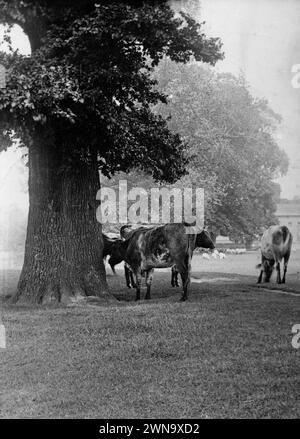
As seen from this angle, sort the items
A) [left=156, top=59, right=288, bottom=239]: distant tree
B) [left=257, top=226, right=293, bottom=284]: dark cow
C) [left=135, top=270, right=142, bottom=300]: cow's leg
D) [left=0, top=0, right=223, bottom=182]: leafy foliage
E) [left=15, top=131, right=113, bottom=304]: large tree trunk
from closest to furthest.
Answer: [left=0, top=0, right=223, bottom=182]: leafy foliage < [left=15, top=131, right=113, bottom=304]: large tree trunk < [left=135, top=270, right=142, bottom=300]: cow's leg < [left=257, top=226, right=293, bottom=284]: dark cow < [left=156, top=59, right=288, bottom=239]: distant tree

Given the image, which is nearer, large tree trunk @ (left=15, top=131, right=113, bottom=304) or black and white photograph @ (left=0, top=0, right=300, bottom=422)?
black and white photograph @ (left=0, top=0, right=300, bottom=422)

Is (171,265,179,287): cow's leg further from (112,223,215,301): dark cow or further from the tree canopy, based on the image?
the tree canopy

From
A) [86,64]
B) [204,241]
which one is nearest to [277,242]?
[204,241]

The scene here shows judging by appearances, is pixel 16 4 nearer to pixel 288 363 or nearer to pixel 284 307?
pixel 284 307

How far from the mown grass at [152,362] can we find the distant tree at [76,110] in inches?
81.7

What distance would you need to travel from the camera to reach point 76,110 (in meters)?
13.3

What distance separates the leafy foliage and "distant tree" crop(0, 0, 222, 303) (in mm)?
24

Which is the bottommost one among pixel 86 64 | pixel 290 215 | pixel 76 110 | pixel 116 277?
pixel 116 277

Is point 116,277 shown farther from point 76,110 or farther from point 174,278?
point 76,110

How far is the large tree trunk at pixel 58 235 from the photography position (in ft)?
47.3

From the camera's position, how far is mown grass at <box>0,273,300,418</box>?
6.54 m

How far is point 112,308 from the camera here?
12852 mm

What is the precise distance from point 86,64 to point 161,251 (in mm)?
4785

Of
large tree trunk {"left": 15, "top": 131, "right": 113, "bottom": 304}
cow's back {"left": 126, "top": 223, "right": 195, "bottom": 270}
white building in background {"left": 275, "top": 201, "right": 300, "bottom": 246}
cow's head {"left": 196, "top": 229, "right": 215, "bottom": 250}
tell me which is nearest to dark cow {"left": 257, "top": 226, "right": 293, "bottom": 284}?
cow's head {"left": 196, "top": 229, "right": 215, "bottom": 250}
